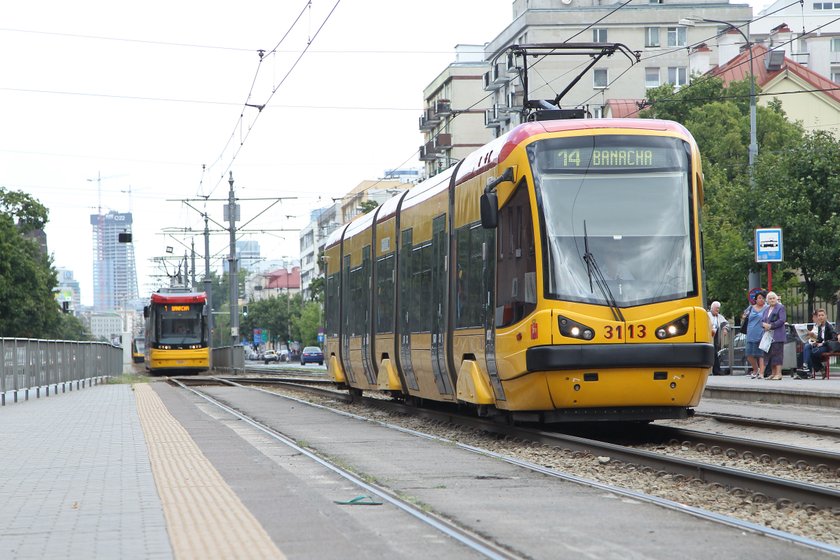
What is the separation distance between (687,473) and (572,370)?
9.78ft

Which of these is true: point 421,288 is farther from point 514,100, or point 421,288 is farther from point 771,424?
point 514,100

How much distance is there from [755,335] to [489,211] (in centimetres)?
1279

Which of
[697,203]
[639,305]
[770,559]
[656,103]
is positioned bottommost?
[770,559]

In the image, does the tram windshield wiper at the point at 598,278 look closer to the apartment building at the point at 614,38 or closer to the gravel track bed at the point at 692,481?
the gravel track bed at the point at 692,481

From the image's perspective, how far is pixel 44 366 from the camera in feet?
95.6

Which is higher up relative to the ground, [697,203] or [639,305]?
[697,203]

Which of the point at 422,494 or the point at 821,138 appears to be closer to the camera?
the point at 422,494

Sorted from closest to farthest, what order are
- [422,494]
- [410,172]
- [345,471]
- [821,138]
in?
[422,494]
[345,471]
[821,138]
[410,172]

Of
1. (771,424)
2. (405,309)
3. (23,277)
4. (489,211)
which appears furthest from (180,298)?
(489,211)

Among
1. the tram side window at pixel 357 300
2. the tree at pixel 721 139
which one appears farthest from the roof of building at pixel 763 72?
the tram side window at pixel 357 300

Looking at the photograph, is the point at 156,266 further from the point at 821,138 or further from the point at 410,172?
the point at 410,172

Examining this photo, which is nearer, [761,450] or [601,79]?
[761,450]

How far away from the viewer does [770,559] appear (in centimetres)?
678

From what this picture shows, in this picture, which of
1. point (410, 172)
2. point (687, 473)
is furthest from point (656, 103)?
point (410, 172)
